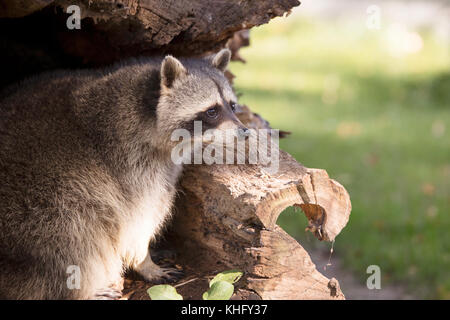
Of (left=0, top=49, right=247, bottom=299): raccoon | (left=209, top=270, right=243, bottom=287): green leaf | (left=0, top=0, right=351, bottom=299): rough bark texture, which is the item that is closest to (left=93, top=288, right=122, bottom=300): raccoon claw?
(left=0, top=49, right=247, bottom=299): raccoon

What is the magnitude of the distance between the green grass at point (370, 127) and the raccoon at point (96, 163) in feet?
10.4

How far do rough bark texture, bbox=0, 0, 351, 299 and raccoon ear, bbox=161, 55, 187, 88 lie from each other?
43 cm

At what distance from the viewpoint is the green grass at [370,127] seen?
251 inches

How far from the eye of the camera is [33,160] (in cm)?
347

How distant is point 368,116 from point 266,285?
23.0 feet

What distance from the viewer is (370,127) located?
369 inches

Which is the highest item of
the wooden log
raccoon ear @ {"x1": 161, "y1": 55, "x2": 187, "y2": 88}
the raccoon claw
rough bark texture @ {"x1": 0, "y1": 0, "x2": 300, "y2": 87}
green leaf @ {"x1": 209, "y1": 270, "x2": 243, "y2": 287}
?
rough bark texture @ {"x1": 0, "y1": 0, "x2": 300, "y2": 87}

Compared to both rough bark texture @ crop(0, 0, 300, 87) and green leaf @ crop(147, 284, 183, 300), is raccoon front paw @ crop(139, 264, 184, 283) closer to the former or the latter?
green leaf @ crop(147, 284, 183, 300)

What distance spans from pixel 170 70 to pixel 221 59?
1.81 feet

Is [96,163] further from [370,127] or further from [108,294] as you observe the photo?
[370,127]

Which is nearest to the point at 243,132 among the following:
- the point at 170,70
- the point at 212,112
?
the point at 212,112

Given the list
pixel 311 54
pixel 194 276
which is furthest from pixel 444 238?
pixel 311 54

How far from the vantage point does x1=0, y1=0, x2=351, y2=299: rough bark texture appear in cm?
345
